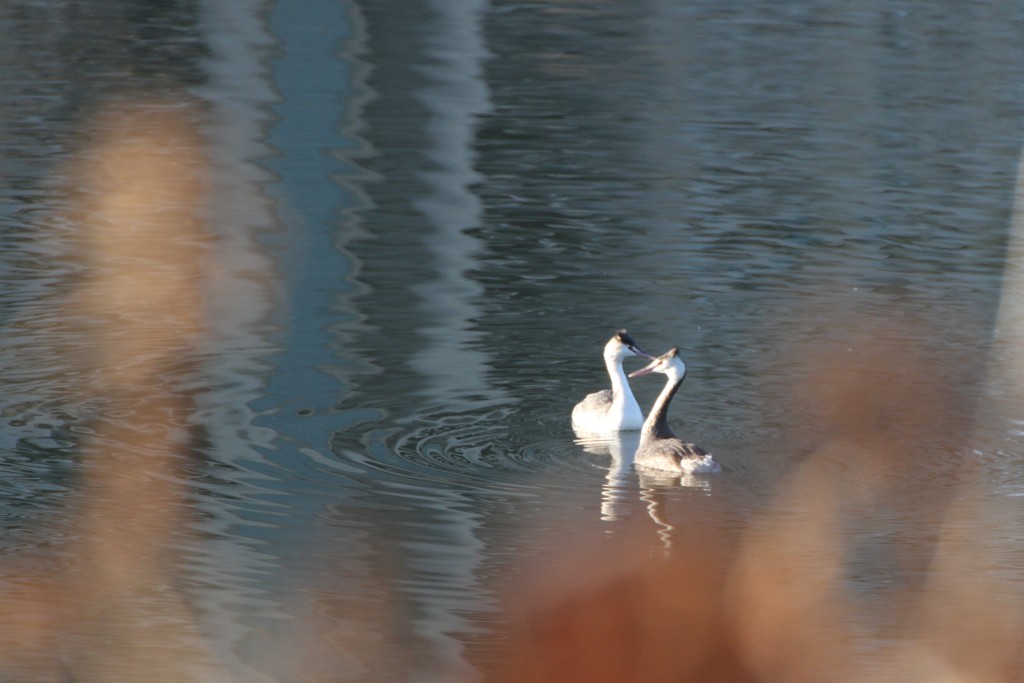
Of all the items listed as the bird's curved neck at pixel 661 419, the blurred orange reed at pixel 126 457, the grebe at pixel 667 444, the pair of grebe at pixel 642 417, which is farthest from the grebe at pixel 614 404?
the blurred orange reed at pixel 126 457

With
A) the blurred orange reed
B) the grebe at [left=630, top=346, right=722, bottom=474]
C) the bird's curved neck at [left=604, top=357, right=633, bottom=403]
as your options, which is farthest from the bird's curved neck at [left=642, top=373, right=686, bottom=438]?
the blurred orange reed

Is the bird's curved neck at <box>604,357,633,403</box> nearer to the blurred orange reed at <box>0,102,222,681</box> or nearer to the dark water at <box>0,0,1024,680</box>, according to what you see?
the dark water at <box>0,0,1024,680</box>

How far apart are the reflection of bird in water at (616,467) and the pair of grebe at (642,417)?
58mm

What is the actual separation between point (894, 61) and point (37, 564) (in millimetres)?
18307

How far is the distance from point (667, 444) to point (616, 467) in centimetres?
48

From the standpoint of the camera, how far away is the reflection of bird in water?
8.78 meters

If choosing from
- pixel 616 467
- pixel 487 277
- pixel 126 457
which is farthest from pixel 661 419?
pixel 487 277

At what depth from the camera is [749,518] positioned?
8.53 m

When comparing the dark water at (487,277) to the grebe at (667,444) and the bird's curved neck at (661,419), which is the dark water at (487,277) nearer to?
the grebe at (667,444)

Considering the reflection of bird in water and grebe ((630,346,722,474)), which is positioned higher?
grebe ((630,346,722,474))

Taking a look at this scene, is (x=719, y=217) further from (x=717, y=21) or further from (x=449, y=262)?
(x=717, y=21)

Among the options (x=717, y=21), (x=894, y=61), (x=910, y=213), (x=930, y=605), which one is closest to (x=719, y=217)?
(x=910, y=213)

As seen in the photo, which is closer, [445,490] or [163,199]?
[445,490]

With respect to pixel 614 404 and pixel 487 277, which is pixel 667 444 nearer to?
pixel 614 404
